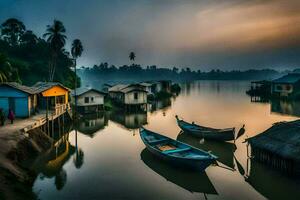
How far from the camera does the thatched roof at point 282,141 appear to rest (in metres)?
15.8

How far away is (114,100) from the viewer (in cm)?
5219

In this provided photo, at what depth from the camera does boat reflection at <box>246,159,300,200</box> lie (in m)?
14.6

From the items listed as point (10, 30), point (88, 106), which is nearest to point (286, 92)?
point (88, 106)

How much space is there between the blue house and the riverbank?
228cm

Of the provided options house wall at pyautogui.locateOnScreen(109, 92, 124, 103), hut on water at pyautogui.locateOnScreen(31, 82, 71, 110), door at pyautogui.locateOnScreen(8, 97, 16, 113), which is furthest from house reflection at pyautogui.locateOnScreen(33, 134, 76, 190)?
house wall at pyautogui.locateOnScreen(109, 92, 124, 103)

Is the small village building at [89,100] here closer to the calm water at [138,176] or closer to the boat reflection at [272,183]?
the calm water at [138,176]

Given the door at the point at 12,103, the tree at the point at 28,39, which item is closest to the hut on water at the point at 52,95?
the door at the point at 12,103

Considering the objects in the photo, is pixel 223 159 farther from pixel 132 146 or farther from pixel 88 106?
pixel 88 106

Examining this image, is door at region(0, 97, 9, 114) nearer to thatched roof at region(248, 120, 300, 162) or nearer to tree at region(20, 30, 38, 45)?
thatched roof at region(248, 120, 300, 162)

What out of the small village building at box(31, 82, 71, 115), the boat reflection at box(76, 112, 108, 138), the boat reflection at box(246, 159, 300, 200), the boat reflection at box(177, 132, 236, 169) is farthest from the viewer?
the boat reflection at box(76, 112, 108, 138)

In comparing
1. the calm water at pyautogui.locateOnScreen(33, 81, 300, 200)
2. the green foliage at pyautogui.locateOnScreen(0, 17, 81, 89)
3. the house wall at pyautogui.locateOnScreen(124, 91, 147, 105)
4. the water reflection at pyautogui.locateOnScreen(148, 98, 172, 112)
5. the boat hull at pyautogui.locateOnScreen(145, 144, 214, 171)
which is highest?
the green foliage at pyautogui.locateOnScreen(0, 17, 81, 89)

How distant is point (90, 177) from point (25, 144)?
6021 mm

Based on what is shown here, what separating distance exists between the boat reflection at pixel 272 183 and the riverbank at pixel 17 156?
13.6 metres

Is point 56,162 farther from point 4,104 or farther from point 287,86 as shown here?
point 287,86
